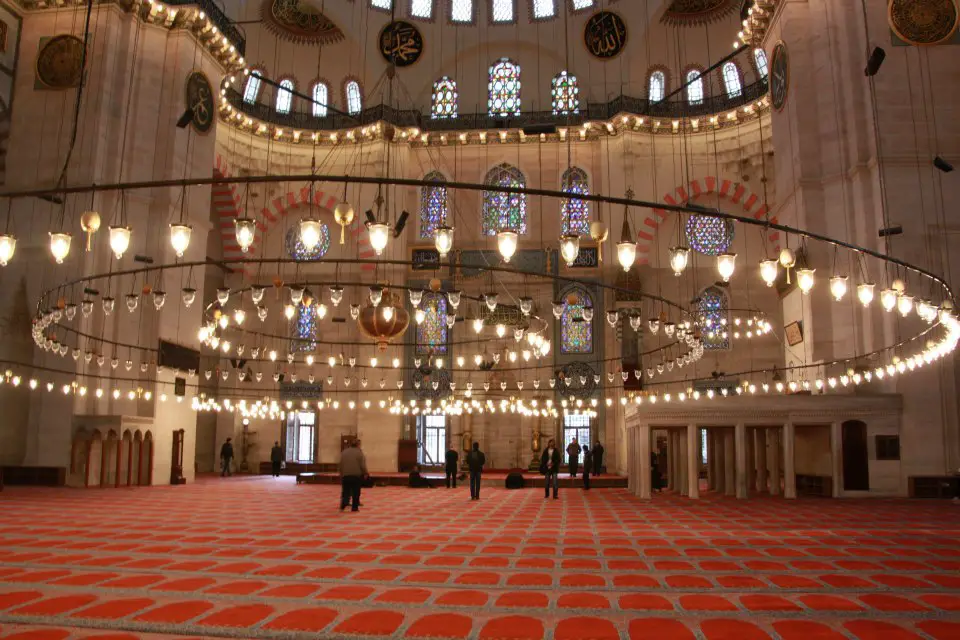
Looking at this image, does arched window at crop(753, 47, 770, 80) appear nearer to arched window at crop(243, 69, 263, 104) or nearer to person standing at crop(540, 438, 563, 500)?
person standing at crop(540, 438, 563, 500)

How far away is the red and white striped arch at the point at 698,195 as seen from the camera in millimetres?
19781

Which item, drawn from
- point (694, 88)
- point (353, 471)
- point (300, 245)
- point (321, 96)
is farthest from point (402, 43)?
point (353, 471)

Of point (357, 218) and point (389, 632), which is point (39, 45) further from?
point (389, 632)

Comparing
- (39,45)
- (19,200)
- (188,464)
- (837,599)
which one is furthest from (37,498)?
(837,599)

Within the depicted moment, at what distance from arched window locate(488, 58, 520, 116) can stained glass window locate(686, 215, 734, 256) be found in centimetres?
603

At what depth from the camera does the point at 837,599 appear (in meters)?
4.17

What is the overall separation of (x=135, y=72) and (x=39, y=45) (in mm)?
1987

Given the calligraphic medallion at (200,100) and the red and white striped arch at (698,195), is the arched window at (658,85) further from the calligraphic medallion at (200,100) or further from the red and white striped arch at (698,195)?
the calligraphic medallion at (200,100)

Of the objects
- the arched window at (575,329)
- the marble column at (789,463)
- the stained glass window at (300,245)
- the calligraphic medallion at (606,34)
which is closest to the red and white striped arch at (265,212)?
the stained glass window at (300,245)

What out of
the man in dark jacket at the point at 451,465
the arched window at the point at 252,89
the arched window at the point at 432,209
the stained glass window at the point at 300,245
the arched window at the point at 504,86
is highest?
the arched window at the point at 504,86

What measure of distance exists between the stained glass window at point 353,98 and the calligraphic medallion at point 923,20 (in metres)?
13.5

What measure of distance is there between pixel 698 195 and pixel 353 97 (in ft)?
32.7

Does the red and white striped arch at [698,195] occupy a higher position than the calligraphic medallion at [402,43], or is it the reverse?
the calligraphic medallion at [402,43]

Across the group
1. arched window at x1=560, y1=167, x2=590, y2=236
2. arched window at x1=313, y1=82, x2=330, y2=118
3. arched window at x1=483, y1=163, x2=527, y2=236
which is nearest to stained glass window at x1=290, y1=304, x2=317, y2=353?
arched window at x1=483, y1=163, x2=527, y2=236
